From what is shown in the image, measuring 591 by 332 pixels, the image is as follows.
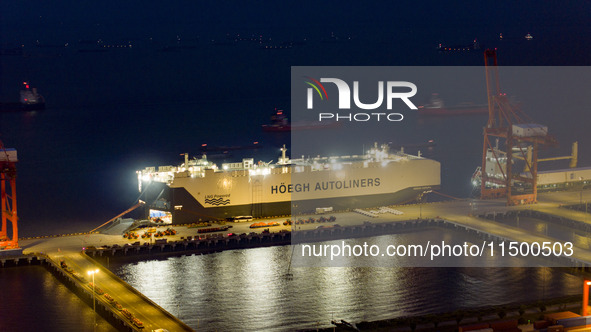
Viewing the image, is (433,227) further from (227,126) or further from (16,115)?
(16,115)

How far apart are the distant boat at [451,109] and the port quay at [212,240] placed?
40.3 metres

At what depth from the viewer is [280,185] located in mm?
35688

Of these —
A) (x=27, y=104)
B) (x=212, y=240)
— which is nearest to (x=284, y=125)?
(x=27, y=104)

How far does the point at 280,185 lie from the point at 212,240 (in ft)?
17.5

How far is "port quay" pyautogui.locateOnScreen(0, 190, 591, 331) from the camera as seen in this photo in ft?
80.1

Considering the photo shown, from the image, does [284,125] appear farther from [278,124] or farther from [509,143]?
[509,143]

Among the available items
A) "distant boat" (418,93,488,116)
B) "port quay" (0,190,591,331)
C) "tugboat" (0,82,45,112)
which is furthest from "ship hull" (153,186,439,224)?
"tugboat" (0,82,45,112)

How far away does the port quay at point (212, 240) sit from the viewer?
80.1 ft

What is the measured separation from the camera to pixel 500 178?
40625mm

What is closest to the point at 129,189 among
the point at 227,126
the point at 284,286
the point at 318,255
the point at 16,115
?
the point at 318,255

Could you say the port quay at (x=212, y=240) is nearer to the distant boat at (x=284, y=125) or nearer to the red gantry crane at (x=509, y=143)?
the red gantry crane at (x=509, y=143)

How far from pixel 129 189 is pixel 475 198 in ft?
57.9

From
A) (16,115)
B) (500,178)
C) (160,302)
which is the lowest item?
(160,302)

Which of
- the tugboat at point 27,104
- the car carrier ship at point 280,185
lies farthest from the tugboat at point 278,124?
the car carrier ship at point 280,185
